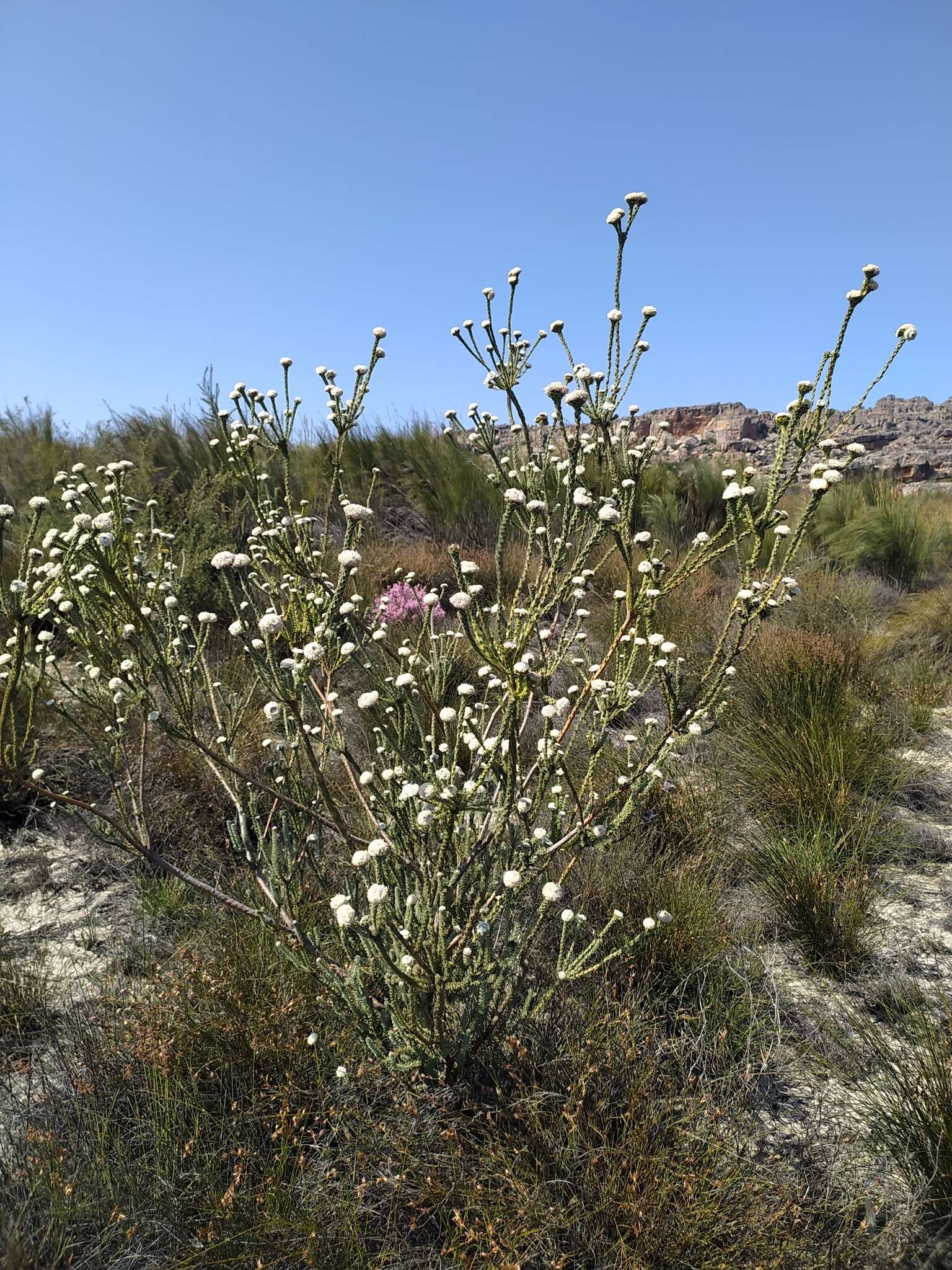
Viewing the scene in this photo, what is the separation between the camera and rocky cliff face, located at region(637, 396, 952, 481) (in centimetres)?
2491

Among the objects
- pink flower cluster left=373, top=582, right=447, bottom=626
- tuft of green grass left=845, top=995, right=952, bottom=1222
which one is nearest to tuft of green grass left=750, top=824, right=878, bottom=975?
tuft of green grass left=845, top=995, right=952, bottom=1222

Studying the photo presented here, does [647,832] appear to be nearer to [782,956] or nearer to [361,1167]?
[782,956]

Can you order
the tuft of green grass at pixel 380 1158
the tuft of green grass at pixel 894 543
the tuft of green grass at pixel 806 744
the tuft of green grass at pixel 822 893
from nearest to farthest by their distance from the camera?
the tuft of green grass at pixel 380 1158 → the tuft of green grass at pixel 822 893 → the tuft of green grass at pixel 806 744 → the tuft of green grass at pixel 894 543

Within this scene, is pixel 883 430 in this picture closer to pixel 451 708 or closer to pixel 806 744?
pixel 806 744

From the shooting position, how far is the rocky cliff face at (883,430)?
2491cm

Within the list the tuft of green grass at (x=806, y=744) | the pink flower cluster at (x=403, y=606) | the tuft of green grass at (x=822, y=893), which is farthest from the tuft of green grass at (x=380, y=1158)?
the pink flower cluster at (x=403, y=606)

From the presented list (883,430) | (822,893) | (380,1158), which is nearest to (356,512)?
(380,1158)

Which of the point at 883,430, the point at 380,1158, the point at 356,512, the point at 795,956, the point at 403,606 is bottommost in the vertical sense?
the point at 795,956

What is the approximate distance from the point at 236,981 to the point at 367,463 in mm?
8204

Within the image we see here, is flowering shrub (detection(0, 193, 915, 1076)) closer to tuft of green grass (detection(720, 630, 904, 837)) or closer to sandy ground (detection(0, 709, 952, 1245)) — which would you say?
sandy ground (detection(0, 709, 952, 1245))

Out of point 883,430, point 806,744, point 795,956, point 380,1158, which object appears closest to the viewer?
point 380,1158

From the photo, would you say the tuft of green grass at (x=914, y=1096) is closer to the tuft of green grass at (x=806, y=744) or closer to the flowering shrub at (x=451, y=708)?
the flowering shrub at (x=451, y=708)

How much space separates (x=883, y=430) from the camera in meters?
39.7

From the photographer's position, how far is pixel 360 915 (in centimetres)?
193
